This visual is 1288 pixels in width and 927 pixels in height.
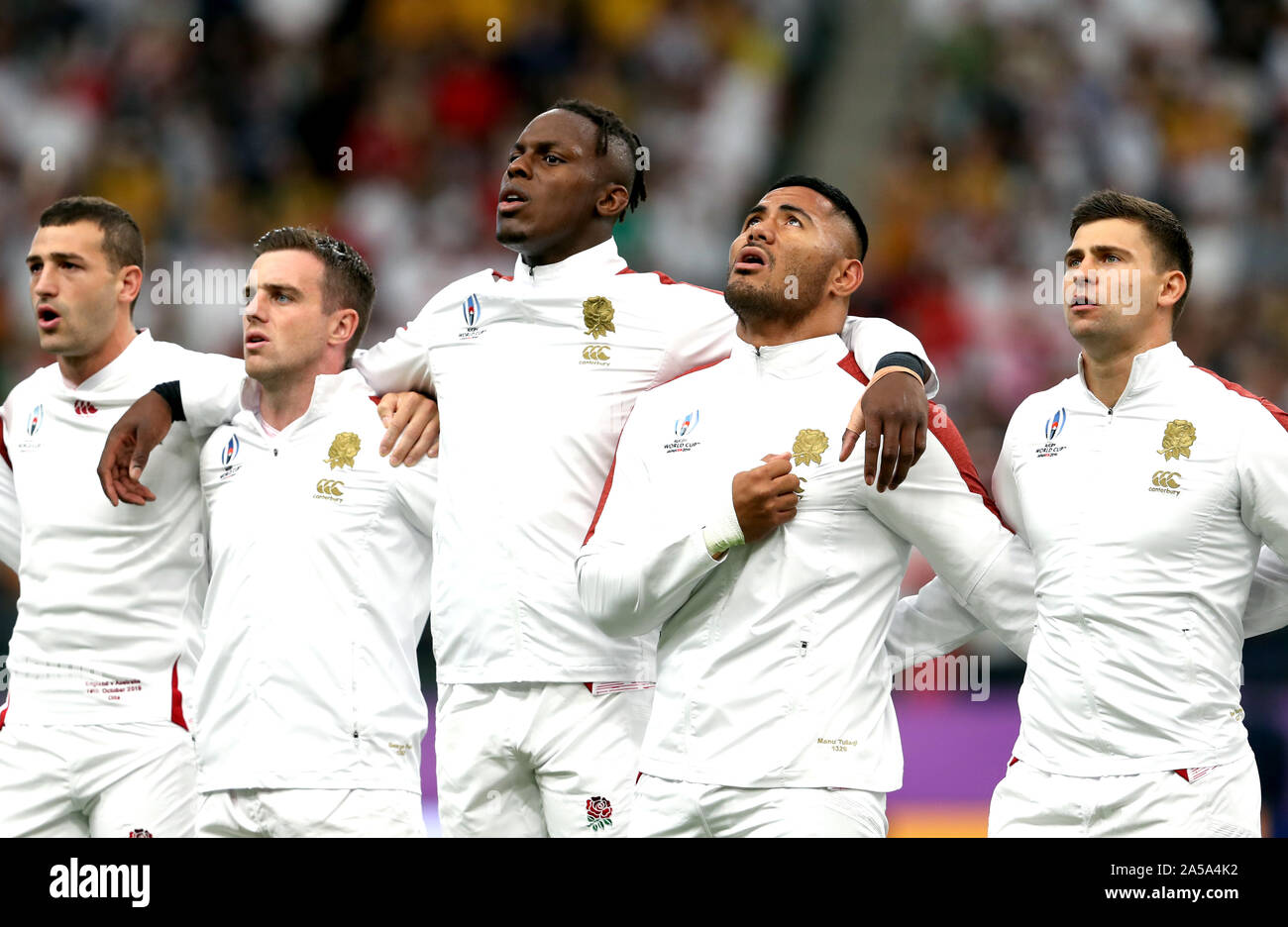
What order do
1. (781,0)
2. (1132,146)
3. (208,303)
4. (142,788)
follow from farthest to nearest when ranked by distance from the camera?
(781,0) → (1132,146) → (208,303) → (142,788)

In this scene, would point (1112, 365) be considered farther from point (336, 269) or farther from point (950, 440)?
point (336, 269)

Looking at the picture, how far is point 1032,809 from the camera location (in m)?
4.40

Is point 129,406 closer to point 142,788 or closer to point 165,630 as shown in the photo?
point 165,630

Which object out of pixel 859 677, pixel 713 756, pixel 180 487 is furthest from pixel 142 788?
pixel 859 677

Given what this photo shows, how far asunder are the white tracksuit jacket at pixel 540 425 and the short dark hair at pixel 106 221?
1.18 meters

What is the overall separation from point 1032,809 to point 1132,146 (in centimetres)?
884

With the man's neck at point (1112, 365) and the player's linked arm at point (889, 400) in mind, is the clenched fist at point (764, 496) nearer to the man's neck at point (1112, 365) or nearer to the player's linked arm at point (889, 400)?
the player's linked arm at point (889, 400)

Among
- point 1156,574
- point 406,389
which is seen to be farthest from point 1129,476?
point 406,389

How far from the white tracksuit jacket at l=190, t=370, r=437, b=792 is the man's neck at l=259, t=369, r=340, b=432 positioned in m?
0.05

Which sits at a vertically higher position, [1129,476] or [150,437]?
[150,437]

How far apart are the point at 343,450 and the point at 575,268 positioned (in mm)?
869

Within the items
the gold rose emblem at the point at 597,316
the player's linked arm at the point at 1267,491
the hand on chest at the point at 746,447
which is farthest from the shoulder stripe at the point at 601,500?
the player's linked arm at the point at 1267,491

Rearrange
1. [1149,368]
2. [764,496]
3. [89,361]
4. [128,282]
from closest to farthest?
1. [764,496]
2. [1149,368]
3. [89,361]
4. [128,282]

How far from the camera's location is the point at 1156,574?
4.34 m
